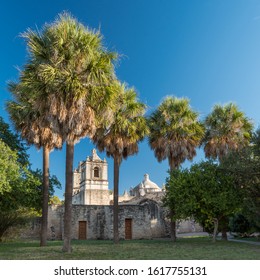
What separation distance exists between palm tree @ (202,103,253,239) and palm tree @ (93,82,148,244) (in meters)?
7.27

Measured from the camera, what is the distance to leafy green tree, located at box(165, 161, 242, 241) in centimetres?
1936

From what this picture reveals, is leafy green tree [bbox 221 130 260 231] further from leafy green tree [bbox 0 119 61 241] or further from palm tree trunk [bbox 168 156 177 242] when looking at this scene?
leafy green tree [bbox 0 119 61 241]

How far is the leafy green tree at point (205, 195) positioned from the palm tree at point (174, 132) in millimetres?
2285

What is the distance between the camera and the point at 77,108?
13.4 metres

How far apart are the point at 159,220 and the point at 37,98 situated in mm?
20100

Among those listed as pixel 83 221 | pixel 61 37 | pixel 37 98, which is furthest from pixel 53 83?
pixel 83 221

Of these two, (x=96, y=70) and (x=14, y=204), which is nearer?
(x=96, y=70)

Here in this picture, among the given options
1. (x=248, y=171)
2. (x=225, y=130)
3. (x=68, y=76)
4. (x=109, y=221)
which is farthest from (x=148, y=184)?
(x=68, y=76)

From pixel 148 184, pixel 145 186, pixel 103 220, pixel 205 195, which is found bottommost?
pixel 103 220

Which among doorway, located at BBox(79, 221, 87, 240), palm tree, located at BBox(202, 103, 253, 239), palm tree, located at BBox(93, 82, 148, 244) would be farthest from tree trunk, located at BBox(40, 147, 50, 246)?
palm tree, located at BBox(202, 103, 253, 239)

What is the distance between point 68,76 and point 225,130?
49.4 ft

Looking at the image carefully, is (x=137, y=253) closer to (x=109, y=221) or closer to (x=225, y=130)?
(x=225, y=130)

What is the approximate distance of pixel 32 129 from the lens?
17.6 metres

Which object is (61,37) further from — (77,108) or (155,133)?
(155,133)
